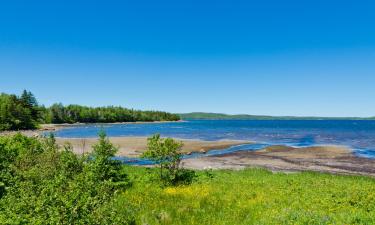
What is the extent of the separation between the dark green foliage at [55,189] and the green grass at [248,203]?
3.28 ft

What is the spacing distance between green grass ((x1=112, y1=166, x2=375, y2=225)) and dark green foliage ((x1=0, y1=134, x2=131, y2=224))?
1000mm

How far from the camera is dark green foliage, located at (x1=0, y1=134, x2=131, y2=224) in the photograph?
13.3 m

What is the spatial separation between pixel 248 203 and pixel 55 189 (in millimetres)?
10868

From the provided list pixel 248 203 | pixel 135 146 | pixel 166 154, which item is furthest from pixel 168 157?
pixel 135 146

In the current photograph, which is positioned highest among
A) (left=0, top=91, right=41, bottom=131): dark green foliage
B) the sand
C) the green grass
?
(left=0, top=91, right=41, bottom=131): dark green foliage

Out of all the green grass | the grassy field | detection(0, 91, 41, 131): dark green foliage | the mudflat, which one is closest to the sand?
the mudflat

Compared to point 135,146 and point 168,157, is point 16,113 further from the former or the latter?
point 168,157

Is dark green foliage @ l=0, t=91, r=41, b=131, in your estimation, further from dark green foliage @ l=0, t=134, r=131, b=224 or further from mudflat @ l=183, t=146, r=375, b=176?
dark green foliage @ l=0, t=134, r=131, b=224

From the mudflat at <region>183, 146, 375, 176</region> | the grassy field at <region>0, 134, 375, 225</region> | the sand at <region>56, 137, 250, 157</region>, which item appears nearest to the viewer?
the grassy field at <region>0, 134, 375, 225</region>

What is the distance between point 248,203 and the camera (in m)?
21.2

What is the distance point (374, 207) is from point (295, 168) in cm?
2550

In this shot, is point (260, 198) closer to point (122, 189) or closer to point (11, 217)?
point (122, 189)

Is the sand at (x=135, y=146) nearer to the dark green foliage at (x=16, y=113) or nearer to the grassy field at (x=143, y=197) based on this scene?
the grassy field at (x=143, y=197)

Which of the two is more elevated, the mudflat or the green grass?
the green grass
